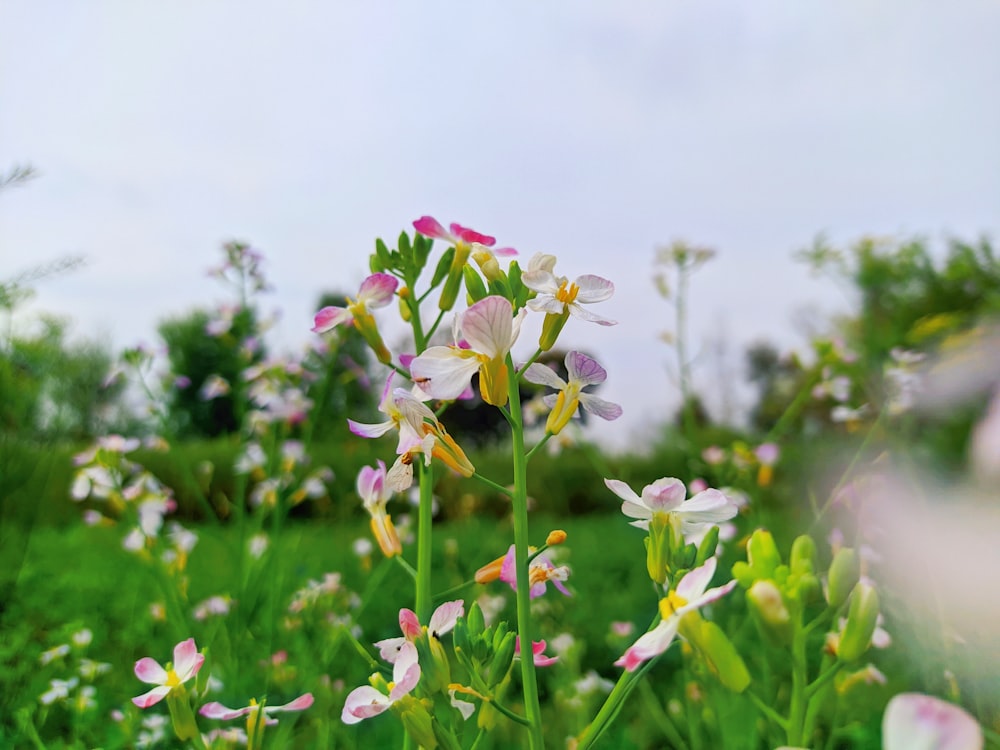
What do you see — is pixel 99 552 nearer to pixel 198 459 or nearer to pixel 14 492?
pixel 14 492

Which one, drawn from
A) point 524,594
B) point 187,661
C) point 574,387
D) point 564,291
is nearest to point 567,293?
point 564,291

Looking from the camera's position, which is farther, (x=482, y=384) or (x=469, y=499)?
(x=469, y=499)

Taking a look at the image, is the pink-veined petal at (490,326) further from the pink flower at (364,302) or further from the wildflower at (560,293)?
the pink flower at (364,302)

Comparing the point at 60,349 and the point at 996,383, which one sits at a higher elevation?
the point at 60,349

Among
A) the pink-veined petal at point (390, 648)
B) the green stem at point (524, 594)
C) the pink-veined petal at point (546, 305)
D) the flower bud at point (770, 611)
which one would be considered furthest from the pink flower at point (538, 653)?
the pink-veined petal at point (546, 305)

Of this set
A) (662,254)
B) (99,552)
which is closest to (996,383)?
(662,254)
